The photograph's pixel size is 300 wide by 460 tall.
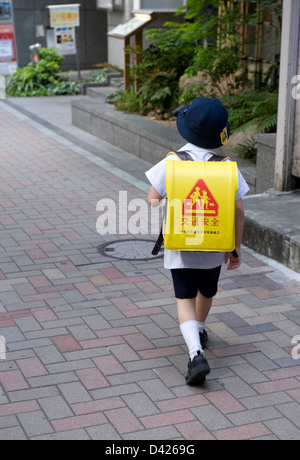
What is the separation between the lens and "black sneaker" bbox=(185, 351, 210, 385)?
13.2ft

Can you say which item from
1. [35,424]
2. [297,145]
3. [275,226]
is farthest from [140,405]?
[297,145]

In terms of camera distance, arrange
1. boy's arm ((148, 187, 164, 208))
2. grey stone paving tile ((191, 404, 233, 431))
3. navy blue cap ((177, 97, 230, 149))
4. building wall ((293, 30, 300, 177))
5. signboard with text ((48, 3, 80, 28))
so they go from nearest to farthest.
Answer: grey stone paving tile ((191, 404, 233, 431))
navy blue cap ((177, 97, 230, 149))
boy's arm ((148, 187, 164, 208))
building wall ((293, 30, 300, 177))
signboard with text ((48, 3, 80, 28))

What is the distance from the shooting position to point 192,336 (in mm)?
4137

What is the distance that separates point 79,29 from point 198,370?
Result: 55.9 feet

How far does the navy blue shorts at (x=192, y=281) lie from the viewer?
417cm

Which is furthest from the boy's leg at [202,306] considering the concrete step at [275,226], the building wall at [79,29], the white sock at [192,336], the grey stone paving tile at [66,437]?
the building wall at [79,29]

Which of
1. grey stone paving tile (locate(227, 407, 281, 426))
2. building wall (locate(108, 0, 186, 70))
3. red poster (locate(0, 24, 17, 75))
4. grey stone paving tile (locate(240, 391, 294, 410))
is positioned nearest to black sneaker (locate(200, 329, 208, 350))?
grey stone paving tile (locate(240, 391, 294, 410))

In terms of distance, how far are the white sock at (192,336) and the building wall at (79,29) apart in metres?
16.5

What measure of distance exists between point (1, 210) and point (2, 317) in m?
2.82

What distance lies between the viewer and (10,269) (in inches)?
237

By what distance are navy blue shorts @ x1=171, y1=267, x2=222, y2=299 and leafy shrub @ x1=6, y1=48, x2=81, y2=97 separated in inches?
501

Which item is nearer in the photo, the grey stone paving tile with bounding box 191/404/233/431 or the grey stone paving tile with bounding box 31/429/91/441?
the grey stone paving tile with bounding box 31/429/91/441
